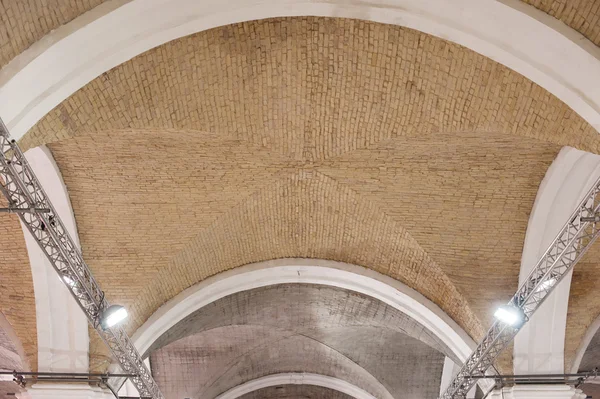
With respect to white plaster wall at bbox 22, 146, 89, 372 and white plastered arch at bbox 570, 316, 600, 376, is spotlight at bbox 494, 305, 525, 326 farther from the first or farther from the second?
white plaster wall at bbox 22, 146, 89, 372

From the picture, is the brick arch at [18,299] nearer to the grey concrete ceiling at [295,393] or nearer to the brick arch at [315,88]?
the brick arch at [315,88]

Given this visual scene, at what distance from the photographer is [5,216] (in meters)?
8.98

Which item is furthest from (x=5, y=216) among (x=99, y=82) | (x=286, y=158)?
(x=286, y=158)

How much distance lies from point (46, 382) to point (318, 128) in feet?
19.0

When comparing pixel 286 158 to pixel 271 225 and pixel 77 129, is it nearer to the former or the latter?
pixel 271 225

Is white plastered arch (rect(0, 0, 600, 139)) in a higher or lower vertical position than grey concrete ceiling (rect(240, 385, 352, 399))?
lower

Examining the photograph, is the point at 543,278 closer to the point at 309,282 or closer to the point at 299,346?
the point at 309,282

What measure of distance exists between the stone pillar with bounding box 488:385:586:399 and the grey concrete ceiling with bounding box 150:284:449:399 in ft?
6.16

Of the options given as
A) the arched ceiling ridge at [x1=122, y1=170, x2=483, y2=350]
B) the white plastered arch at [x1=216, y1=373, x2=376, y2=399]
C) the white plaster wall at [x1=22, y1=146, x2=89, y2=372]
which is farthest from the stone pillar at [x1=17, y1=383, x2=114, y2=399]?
the white plastered arch at [x1=216, y1=373, x2=376, y2=399]

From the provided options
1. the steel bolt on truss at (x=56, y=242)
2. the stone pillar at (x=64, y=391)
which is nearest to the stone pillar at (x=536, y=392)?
the steel bolt on truss at (x=56, y=242)

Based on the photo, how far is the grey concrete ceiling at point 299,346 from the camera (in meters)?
12.5

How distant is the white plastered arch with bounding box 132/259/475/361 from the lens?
10.9m

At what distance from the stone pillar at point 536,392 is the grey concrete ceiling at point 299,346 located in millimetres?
1877

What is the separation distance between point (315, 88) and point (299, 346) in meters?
9.52
